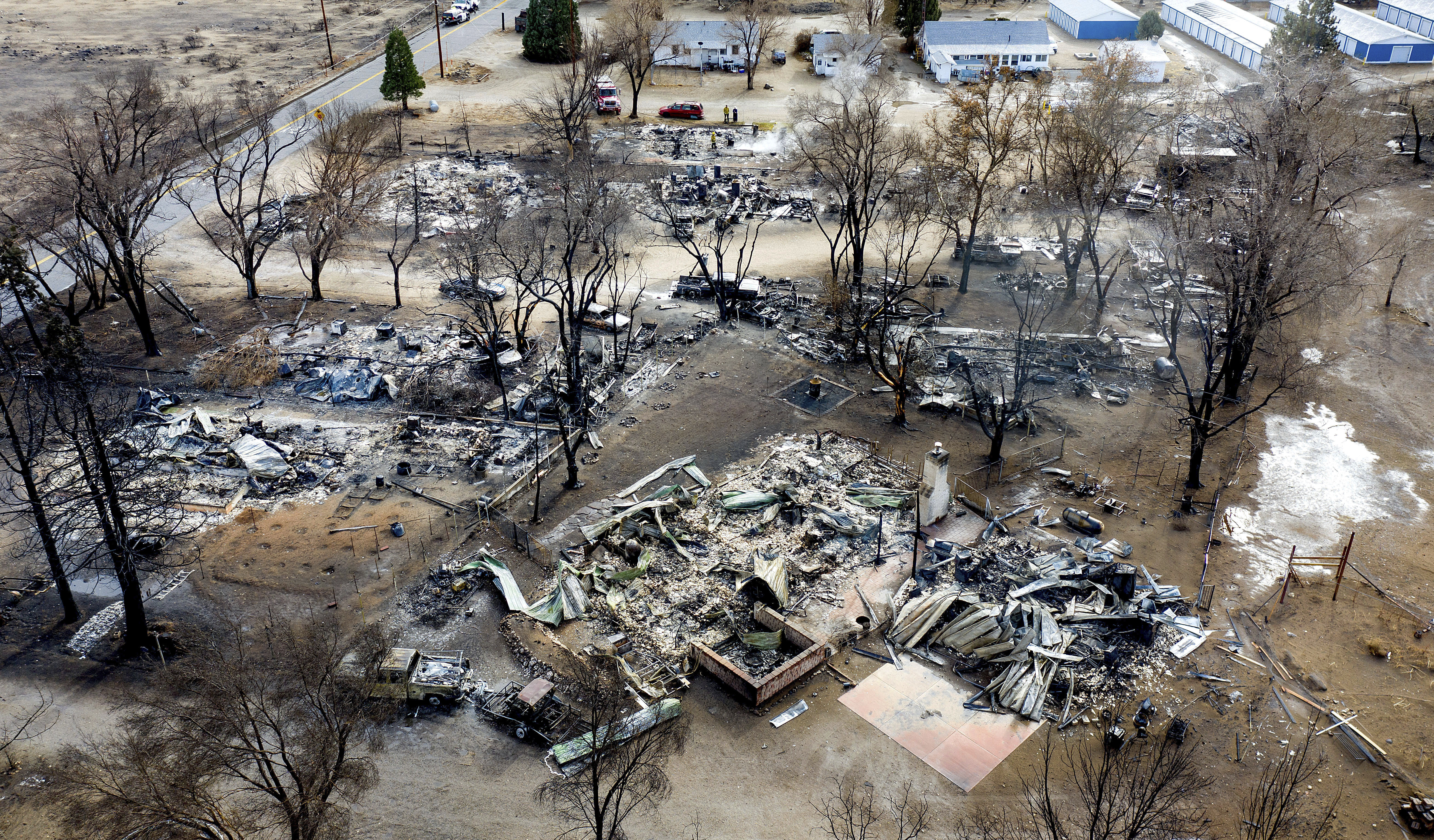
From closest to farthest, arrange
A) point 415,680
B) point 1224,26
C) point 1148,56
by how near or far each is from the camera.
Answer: point 415,680 < point 1148,56 < point 1224,26

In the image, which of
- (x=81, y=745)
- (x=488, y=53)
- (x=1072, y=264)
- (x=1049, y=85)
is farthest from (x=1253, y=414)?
(x=488, y=53)

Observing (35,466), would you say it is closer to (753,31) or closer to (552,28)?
(552,28)

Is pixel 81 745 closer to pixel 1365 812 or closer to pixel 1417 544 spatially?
pixel 1365 812

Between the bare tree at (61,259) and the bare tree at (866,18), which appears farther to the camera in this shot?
the bare tree at (866,18)

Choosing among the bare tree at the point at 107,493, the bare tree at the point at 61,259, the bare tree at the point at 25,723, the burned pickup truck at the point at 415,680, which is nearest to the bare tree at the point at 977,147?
the burned pickup truck at the point at 415,680

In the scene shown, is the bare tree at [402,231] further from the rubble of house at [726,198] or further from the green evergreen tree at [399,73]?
the rubble of house at [726,198]

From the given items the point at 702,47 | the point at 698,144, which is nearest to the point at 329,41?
the point at 702,47
